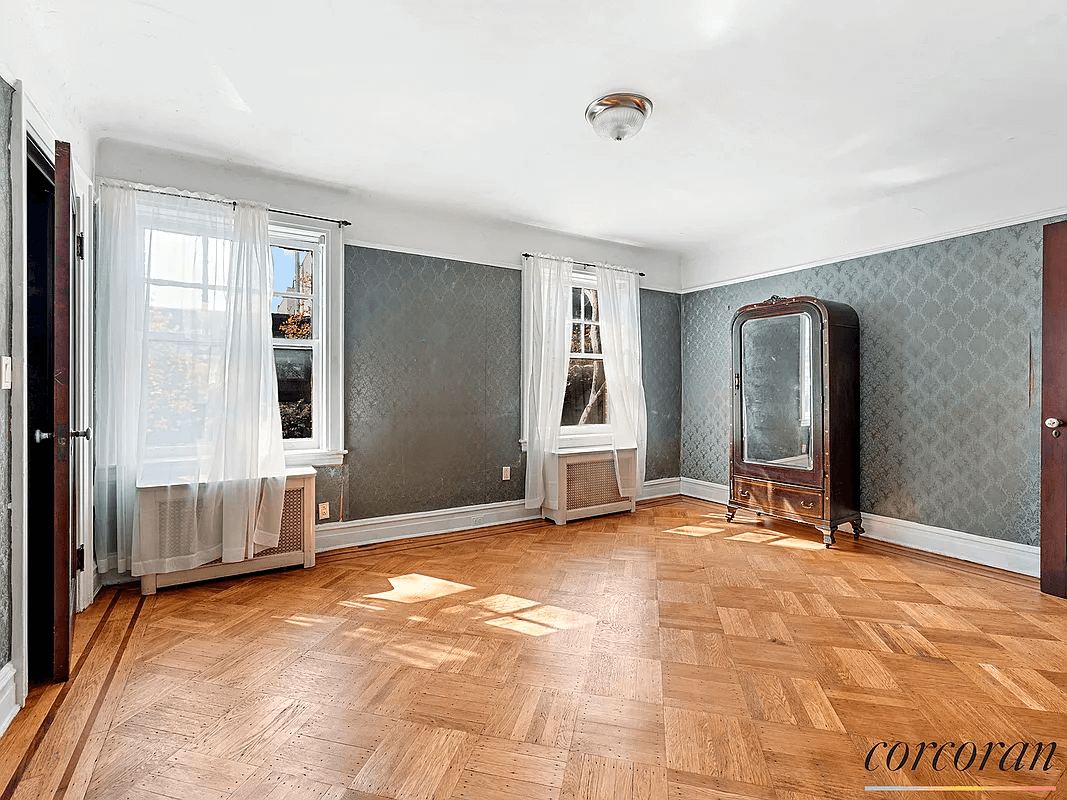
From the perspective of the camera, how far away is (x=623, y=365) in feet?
16.0

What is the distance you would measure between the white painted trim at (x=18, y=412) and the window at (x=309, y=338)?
1759 mm

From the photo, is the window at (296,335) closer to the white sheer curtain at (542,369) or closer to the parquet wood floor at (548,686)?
the parquet wood floor at (548,686)

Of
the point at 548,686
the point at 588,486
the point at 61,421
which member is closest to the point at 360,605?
the point at 548,686

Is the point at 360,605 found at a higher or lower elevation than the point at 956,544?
lower

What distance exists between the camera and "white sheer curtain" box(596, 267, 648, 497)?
4.82m

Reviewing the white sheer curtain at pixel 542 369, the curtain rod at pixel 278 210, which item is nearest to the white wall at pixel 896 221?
the white sheer curtain at pixel 542 369

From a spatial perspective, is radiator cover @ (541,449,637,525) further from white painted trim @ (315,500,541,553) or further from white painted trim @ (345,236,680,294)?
white painted trim @ (345,236,680,294)

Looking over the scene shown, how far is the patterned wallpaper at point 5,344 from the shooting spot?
1.78 meters

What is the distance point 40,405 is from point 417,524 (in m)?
2.33

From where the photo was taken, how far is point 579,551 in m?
3.77

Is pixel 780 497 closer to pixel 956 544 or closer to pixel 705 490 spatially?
pixel 956 544

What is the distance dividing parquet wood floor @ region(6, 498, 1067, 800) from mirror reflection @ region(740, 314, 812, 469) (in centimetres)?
100

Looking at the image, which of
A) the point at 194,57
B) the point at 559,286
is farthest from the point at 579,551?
the point at 194,57

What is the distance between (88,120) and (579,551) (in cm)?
352
